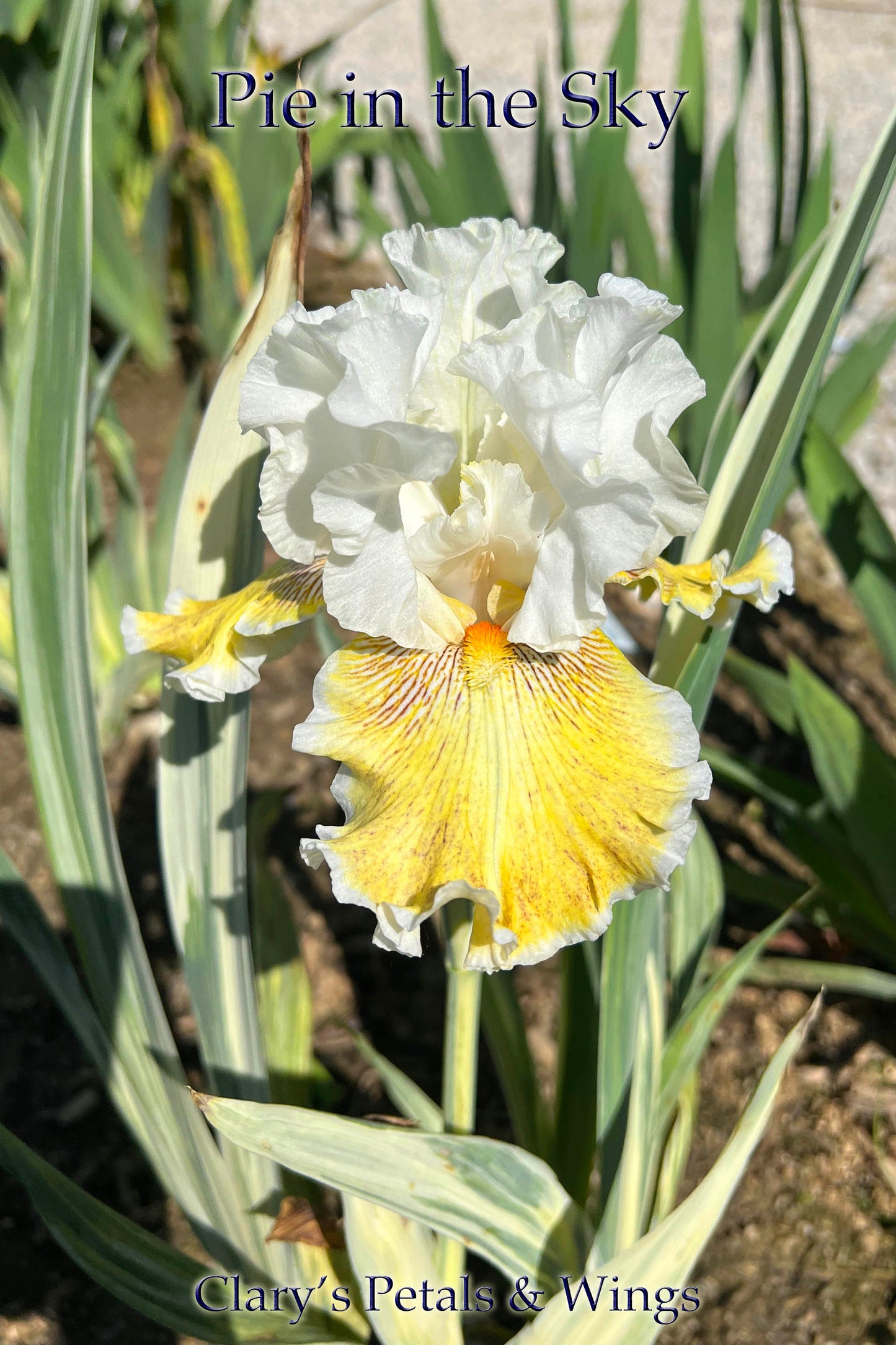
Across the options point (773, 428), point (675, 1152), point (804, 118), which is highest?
point (804, 118)

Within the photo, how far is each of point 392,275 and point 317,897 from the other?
2122 millimetres

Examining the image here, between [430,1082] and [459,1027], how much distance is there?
0.67 metres

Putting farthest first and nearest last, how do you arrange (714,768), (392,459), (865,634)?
(865,634) → (714,768) → (392,459)

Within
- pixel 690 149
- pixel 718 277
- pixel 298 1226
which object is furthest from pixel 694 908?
pixel 690 149

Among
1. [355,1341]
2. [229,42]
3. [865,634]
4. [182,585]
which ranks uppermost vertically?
[229,42]

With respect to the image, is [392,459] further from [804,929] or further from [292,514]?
[804,929]

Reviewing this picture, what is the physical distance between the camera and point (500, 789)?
0.68 meters

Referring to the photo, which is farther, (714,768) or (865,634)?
(865,634)

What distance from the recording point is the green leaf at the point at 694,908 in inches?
45.0

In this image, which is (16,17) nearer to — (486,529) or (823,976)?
(486,529)

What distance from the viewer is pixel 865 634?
2.22 meters

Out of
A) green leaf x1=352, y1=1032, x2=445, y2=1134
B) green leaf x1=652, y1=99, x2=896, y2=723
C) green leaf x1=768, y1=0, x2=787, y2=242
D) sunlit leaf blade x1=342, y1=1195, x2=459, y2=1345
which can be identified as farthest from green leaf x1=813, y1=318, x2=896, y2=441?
sunlit leaf blade x1=342, y1=1195, x2=459, y2=1345

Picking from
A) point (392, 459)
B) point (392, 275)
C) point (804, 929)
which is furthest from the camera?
point (392, 275)

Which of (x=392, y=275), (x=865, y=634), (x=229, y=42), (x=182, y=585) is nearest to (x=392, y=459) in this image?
(x=182, y=585)
